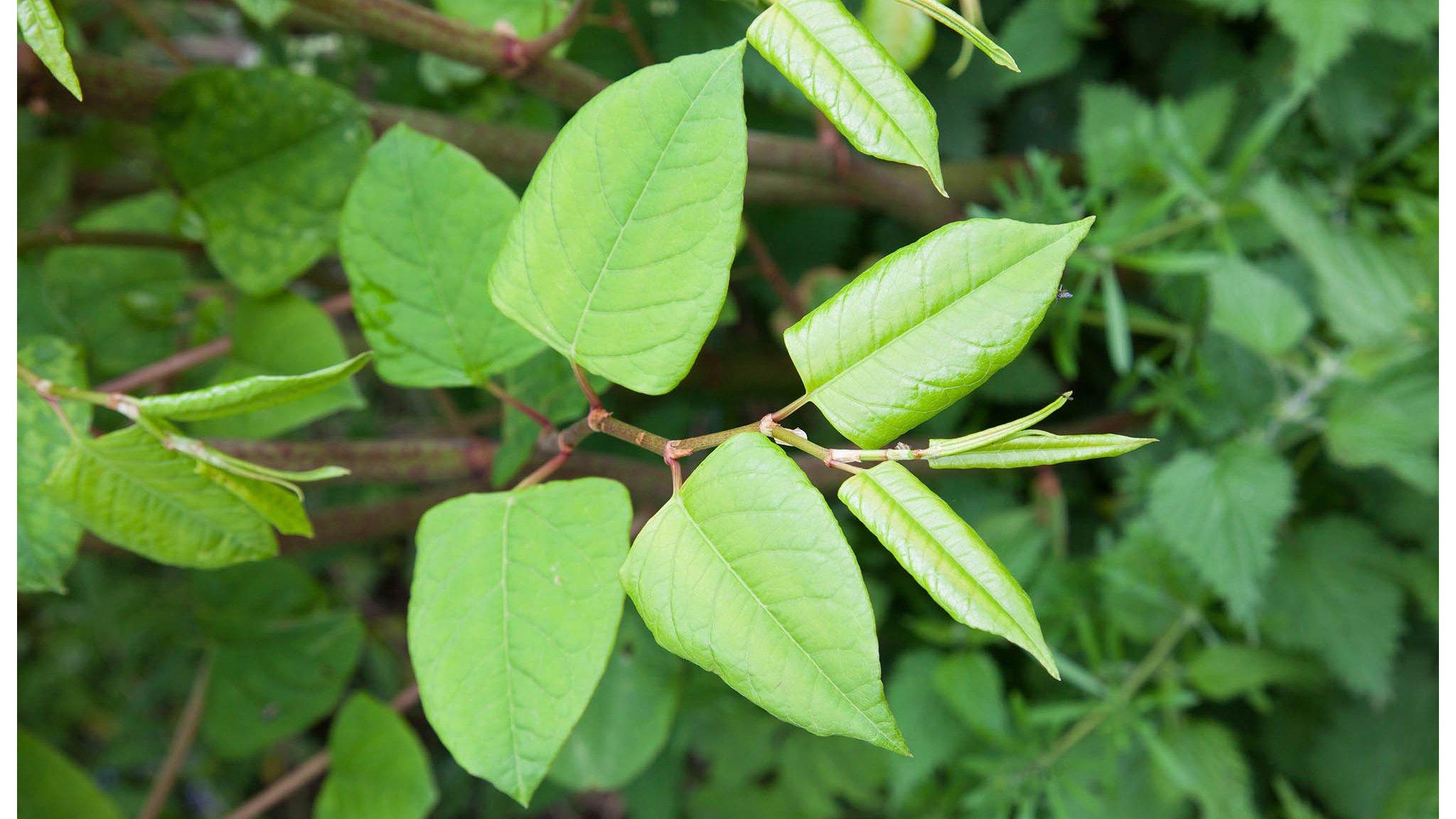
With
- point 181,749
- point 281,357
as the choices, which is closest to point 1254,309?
point 281,357

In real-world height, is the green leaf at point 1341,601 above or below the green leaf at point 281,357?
below

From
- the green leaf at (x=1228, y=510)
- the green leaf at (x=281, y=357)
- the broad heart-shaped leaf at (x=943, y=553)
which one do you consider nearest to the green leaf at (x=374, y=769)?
the green leaf at (x=281, y=357)

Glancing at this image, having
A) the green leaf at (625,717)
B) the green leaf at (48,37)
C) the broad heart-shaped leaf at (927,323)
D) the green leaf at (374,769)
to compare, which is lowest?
the green leaf at (625,717)

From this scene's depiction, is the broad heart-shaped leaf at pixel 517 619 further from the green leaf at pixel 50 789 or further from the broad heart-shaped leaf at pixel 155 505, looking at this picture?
the green leaf at pixel 50 789

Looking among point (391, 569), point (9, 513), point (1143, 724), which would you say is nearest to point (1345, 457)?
point (1143, 724)

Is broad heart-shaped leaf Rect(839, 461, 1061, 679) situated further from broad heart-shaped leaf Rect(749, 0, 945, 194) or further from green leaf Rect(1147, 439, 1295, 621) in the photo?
green leaf Rect(1147, 439, 1295, 621)

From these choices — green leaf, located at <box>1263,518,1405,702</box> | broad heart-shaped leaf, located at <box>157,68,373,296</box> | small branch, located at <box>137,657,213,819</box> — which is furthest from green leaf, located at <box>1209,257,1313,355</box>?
small branch, located at <box>137,657,213,819</box>

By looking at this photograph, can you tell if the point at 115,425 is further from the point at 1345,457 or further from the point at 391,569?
the point at 1345,457
